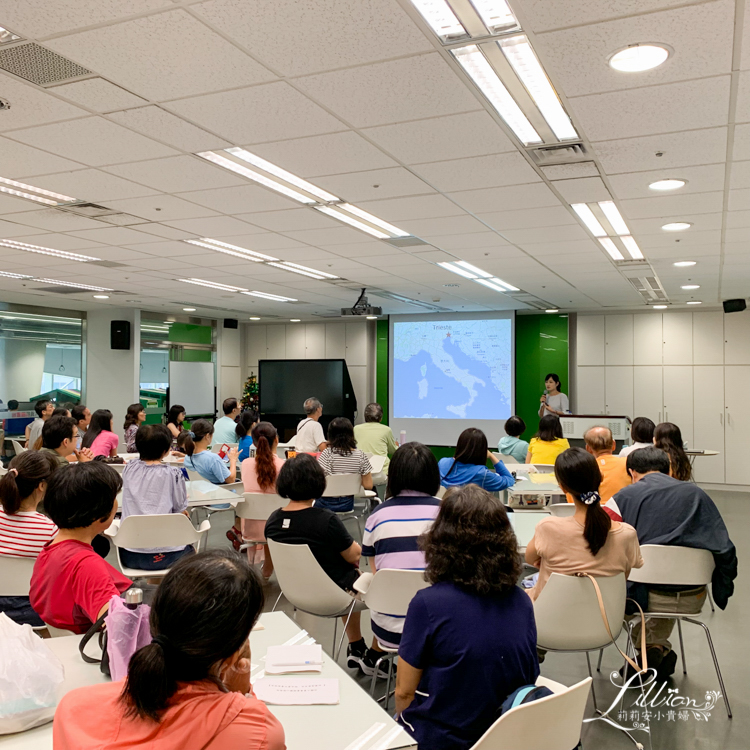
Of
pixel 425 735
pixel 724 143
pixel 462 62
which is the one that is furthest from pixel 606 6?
pixel 425 735

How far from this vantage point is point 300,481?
369 centimetres

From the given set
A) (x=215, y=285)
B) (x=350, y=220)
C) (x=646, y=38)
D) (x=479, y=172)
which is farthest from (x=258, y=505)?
(x=215, y=285)

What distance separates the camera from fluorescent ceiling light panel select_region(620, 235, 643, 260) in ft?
20.5

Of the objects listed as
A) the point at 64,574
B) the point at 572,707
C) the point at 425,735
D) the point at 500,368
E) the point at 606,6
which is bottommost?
the point at 425,735

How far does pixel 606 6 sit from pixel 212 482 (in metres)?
5.15

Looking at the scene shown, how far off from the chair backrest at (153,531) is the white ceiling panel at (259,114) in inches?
91.5

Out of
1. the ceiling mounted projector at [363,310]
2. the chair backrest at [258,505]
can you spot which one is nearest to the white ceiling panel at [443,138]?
the chair backrest at [258,505]

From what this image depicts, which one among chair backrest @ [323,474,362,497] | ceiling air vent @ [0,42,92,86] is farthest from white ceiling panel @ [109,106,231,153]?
chair backrest @ [323,474,362,497]

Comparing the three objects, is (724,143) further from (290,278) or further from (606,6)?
(290,278)

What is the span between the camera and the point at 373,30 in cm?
249

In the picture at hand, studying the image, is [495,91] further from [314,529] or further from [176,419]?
[176,419]

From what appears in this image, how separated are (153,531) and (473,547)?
2.78 metres

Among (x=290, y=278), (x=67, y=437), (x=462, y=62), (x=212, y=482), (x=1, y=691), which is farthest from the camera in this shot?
(x=290, y=278)

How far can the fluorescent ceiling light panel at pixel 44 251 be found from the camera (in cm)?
660
